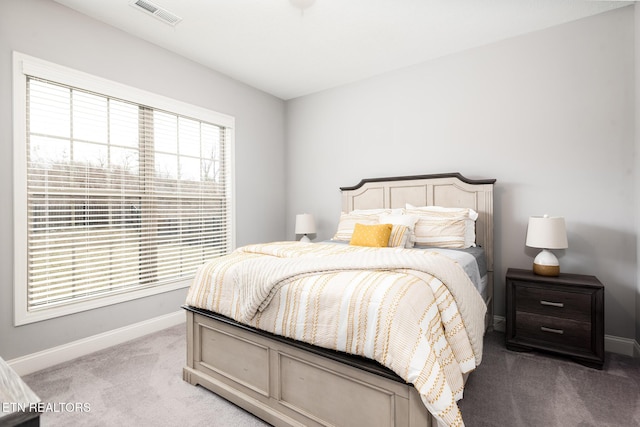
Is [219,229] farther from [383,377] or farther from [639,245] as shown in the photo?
[639,245]

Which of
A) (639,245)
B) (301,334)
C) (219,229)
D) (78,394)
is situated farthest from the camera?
(219,229)

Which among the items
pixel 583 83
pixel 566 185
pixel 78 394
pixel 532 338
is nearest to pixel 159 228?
pixel 78 394

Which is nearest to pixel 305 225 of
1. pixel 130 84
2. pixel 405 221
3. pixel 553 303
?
pixel 405 221

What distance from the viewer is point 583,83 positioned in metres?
2.65

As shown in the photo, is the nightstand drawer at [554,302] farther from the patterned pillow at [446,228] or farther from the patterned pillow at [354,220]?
the patterned pillow at [354,220]

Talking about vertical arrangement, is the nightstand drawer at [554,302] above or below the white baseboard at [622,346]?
above

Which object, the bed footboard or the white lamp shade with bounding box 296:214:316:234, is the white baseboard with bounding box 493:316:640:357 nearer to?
the bed footboard

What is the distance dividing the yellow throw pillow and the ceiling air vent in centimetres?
239

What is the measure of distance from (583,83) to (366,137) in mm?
2056

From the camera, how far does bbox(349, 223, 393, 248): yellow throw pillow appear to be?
2639 millimetres

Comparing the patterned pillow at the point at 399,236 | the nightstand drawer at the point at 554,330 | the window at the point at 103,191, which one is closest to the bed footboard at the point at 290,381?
the window at the point at 103,191

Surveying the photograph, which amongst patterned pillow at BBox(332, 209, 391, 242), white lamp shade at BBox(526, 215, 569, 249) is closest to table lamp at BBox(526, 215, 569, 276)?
white lamp shade at BBox(526, 215, 569, 249)

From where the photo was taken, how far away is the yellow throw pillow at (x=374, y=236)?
2639 millimetres

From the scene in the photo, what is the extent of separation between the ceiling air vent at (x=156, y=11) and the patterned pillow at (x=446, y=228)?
2771 mm
